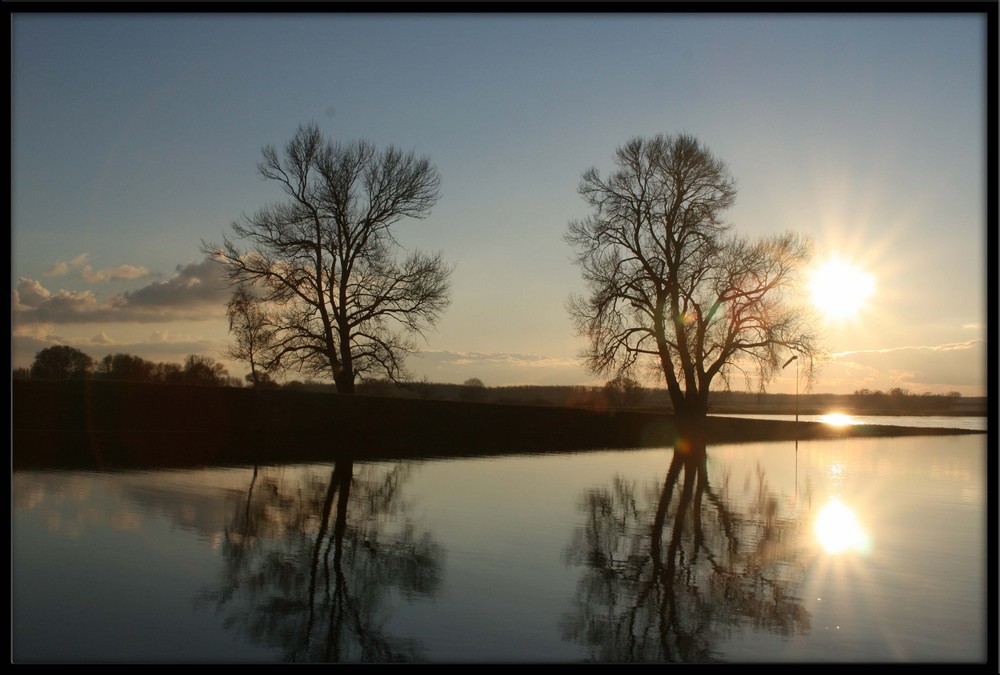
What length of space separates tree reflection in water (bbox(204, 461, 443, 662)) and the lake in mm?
28

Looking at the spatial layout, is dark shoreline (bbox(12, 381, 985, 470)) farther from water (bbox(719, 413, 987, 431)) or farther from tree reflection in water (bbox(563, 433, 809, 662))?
water (bbox(719, 413, 987, 431))

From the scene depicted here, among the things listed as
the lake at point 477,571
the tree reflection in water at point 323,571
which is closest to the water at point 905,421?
the lake at point 477,571

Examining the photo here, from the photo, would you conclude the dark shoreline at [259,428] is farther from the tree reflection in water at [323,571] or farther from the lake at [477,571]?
the tree reflection in water at [323,571]

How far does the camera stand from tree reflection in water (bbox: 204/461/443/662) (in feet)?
20.4

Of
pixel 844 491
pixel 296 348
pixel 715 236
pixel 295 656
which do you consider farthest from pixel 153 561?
pixel 715 236

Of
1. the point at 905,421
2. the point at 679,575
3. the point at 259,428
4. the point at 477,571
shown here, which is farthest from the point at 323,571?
the point at 905,421

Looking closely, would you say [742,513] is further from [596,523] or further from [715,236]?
[715,236]

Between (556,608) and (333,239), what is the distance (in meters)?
26.4

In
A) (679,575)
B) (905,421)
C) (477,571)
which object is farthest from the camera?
(905,421)

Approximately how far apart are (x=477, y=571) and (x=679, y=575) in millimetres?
2026

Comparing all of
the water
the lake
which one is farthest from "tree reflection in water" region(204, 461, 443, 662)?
the water

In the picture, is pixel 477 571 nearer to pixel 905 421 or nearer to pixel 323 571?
pixel 323 571

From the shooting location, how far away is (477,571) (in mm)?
8461
